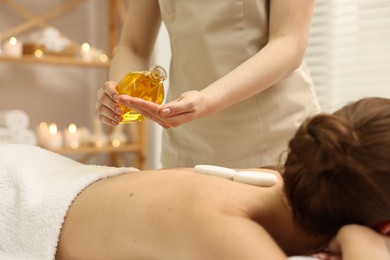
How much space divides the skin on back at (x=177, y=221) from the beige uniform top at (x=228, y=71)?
432mm

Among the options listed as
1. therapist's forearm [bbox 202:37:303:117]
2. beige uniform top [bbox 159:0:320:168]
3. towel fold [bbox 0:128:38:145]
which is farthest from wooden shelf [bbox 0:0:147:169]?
therapist's forearm [bbox 202:37:303:117]

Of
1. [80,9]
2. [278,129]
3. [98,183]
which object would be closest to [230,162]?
[278,129]

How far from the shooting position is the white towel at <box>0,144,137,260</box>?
3.43ft

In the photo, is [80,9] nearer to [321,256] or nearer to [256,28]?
[256,28]

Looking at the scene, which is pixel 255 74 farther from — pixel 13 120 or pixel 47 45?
pixel 47 45

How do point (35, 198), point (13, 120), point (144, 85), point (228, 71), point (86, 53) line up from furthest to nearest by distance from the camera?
point (86, 53)
point (13, 120)
point (228, 71)
point (144, 85)
point (35, 198)

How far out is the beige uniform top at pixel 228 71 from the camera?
1.45 metres

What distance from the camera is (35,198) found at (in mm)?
1099

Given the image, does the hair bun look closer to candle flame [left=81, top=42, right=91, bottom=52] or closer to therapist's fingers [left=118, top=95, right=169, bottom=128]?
therapist's fingers [left=118, top=95, right=169, bottom=128]

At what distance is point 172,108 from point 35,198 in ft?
1.10

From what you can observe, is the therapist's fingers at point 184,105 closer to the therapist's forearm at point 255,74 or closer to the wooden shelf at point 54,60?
the therapist's forearm at point 255,74

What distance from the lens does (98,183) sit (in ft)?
3.67

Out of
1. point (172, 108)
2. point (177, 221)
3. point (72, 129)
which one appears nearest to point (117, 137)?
point (72, 129)

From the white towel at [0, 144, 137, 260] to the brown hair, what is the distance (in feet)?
1.48
